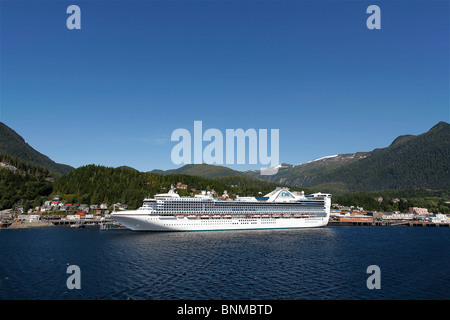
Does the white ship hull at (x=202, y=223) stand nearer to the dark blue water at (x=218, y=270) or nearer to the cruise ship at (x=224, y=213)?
the cruise ship at (x=224, y=213)

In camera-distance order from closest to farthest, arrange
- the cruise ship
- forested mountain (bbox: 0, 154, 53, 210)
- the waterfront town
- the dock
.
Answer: the cruise ship < the dock < the waterfront town < forested mountain (bbox: 0, 154, 53, 210)

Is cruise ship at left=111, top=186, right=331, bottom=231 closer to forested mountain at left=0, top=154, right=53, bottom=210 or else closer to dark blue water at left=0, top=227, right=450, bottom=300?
dark blue water at left=0, top=227, right=450, bottom=300

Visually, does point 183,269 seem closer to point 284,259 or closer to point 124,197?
point 284,259

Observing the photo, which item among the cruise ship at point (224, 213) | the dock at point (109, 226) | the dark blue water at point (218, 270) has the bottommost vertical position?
the dock at point (109, 226)

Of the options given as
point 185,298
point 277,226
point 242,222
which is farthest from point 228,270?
point 277,226

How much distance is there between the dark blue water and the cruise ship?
19.2 meters

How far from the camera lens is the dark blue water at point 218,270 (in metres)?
36.8

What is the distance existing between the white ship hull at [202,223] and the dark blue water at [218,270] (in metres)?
16.6

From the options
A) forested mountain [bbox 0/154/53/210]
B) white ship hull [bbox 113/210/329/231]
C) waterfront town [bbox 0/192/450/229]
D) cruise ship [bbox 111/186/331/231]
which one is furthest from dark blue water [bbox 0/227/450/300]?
forested mountain [bbox 0/154/53/210]

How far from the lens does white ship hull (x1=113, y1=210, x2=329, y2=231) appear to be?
9006 centimetres

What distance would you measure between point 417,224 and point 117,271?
167 m

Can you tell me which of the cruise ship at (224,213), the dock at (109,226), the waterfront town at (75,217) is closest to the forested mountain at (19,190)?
the waterfront town at (75,217)

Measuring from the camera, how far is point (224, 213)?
104m
